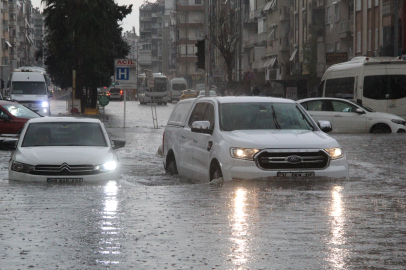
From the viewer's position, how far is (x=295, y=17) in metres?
74.9

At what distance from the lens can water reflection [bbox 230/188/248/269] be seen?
6664mm

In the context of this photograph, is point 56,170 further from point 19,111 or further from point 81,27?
point 81,27

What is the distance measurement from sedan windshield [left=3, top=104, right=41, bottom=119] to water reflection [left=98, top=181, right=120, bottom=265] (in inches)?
606

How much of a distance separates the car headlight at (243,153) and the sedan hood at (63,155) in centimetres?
242

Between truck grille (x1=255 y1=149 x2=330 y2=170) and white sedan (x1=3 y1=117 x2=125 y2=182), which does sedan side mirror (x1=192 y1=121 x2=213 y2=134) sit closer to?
truck grille (x1=255 y1=149 x2=330 y2=170)

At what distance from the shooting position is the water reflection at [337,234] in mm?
6570

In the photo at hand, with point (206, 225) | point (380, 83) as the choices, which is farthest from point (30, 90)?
point (206, 225)

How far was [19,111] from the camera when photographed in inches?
1034

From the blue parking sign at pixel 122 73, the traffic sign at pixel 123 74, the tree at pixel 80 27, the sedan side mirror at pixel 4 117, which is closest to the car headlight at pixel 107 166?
the sedan side mirror at pixel 4 117

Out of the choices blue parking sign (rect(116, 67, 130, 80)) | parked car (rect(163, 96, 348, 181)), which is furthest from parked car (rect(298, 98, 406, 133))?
parked car (rect(163, 96, 348, 181))

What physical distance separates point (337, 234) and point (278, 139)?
12.0 feet

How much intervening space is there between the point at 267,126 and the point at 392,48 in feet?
118

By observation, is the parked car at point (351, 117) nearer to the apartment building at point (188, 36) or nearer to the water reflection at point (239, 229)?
the water reflection at point (239, 229)

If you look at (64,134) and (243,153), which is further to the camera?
(64,134)
